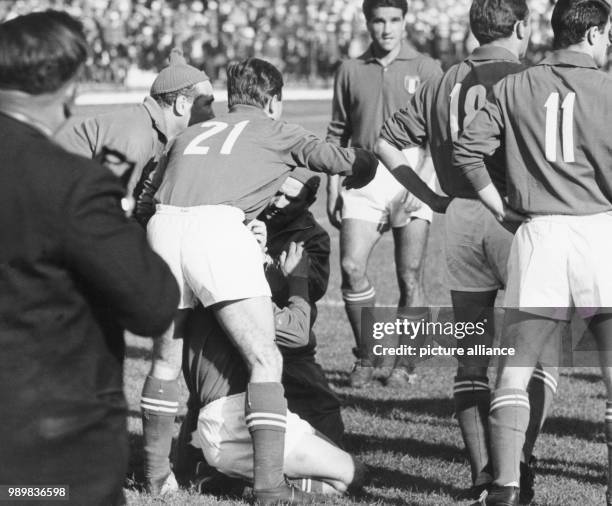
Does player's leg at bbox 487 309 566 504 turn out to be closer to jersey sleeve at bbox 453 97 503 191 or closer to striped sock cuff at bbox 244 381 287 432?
jersey sleeve at bbox 453 97 503 191

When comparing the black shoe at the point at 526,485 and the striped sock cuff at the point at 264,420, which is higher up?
the striped sock cuff at the point at 264,420

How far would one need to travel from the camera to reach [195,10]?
37938mm

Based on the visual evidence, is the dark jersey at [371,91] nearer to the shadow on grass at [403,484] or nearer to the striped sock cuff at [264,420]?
the shadow on grass at [403,484]

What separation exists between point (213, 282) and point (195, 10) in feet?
114

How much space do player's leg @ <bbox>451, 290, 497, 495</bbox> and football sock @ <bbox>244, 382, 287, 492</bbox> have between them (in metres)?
0.80

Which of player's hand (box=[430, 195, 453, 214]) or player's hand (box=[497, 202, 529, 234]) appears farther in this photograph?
player's hand (box=[430, 195, 453, 214])

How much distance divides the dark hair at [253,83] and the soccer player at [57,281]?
2281 mm

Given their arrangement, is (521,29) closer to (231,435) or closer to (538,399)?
(538,399)

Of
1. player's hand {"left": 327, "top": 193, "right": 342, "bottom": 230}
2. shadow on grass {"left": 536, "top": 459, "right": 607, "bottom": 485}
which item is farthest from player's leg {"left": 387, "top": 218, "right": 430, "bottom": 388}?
shadow on grass {"left": 536, "top": 459, "right": 607, "bottom": 485}

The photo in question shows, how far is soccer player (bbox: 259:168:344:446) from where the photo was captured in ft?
16.3

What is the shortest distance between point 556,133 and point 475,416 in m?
1.30

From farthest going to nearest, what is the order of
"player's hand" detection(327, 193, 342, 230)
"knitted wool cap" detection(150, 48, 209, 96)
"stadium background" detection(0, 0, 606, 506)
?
1. "player's hand" detection(327, 193, 342, 230)
2. "knitted wool cap" detection(150, 48, 209, 96)
3. "stadium background" detection(0, 0, 606, 506)

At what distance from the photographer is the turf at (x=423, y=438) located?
15.5 ft

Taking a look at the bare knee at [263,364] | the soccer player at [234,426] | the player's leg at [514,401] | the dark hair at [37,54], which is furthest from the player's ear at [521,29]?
the dark hair at [37,54]
